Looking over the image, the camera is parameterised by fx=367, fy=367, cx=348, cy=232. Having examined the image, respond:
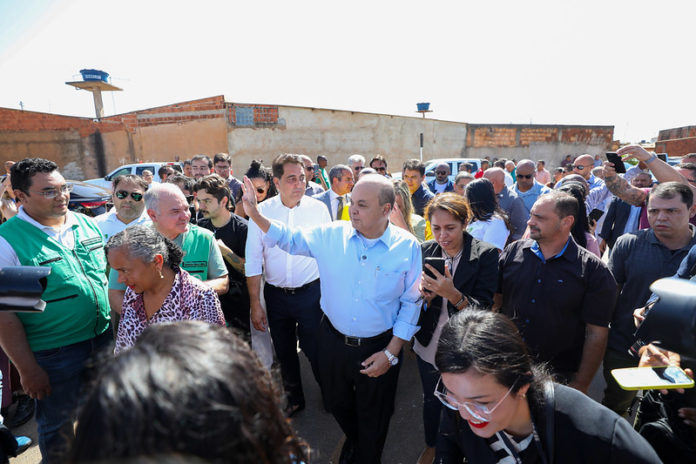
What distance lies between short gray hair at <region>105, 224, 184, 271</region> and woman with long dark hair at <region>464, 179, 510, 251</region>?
250 cm

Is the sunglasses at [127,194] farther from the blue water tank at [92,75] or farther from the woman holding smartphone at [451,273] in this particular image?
the blue water tank at [92,75]

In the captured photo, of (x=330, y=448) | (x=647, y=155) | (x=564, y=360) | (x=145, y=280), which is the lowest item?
(x=330, y=448)

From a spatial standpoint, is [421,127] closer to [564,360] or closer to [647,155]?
[647,155]

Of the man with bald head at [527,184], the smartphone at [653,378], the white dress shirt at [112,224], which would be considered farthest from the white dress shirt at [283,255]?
the man with bald head at [527,184]

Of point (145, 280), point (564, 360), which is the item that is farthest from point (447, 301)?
point (145, 280)

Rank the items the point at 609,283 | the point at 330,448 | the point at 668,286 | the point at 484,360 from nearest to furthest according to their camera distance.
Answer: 1. the point at 668,286
2. the point at 484,360
3. the point at 609,283
4. the point at 330,448

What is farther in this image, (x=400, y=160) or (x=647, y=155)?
(x=400, y=160)

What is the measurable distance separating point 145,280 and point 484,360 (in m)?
1.70

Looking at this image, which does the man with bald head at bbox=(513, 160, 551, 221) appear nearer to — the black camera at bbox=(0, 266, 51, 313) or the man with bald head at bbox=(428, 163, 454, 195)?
the man with bald head at bbox=(428, 163, 454, 195)

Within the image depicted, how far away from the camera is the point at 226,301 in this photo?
3.29 metres

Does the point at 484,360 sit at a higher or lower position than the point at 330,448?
higher

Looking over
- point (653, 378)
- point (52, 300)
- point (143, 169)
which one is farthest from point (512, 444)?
point (143, 169)

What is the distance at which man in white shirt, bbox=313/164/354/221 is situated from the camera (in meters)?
4.89

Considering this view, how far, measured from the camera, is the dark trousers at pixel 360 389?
2457mm
